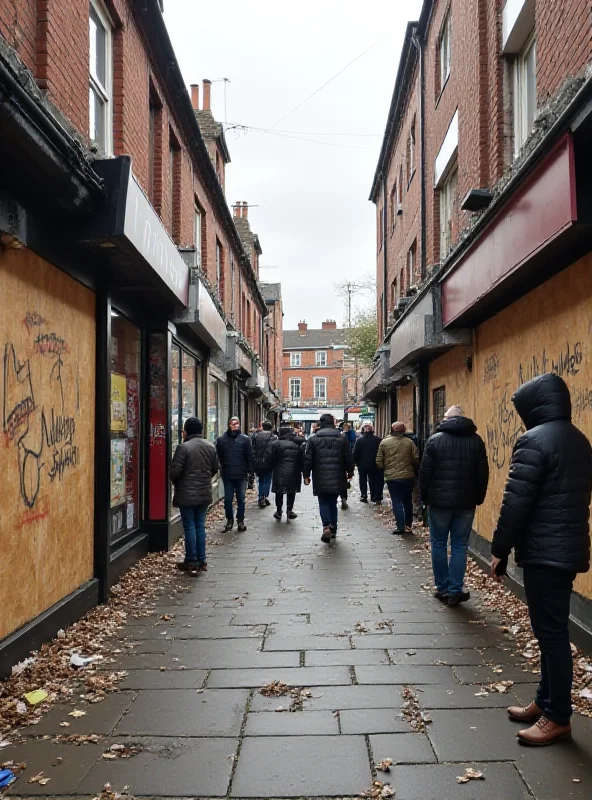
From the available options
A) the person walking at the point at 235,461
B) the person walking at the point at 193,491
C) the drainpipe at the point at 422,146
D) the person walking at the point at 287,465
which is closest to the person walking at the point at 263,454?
the person walking at the point at 287,465

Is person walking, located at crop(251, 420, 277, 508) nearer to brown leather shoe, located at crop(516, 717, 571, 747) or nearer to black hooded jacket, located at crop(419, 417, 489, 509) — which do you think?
black hooded jacket, located at crop(419, 417, 489, 509)

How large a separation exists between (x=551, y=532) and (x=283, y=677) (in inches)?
84.2

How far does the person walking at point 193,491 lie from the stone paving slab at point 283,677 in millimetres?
3326

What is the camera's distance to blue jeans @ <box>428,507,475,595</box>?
652cm

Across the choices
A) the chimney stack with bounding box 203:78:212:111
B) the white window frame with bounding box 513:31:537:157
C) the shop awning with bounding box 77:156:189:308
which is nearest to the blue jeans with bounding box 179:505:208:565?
the shop awning with bounding box 77:156:189:308

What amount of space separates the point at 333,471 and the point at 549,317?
503 cm

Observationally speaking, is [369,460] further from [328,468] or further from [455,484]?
[455,484]

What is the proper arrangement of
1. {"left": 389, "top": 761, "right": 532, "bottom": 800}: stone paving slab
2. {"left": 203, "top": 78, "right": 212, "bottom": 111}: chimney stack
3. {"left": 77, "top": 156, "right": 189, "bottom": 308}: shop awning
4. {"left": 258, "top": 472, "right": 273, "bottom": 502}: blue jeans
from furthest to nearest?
{"left": 203, "top": 78, "right": 212, "bottom": 111}: chimney stack < {"left": 258, "top": 472, "right": 273, "bottom": 502}: blue jeans < {"left": 77, "top": 156, "right": 189, "bottom": 308}: shop awning < {"left": 389, "top": 761, "right": 532, "bottom": 800}: stone paving slab

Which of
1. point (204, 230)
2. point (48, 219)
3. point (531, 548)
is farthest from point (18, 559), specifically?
point (204, 230)

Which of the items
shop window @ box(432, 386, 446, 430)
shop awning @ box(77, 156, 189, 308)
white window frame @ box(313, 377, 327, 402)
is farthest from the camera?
white window frame @ box(313, 377, 327, 402)

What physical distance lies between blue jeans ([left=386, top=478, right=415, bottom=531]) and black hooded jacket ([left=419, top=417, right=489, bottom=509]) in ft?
13.5

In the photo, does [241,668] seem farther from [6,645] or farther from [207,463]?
[207,463]

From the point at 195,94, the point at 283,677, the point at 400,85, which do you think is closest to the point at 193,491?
the point at 283,677

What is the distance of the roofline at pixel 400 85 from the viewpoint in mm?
13336
